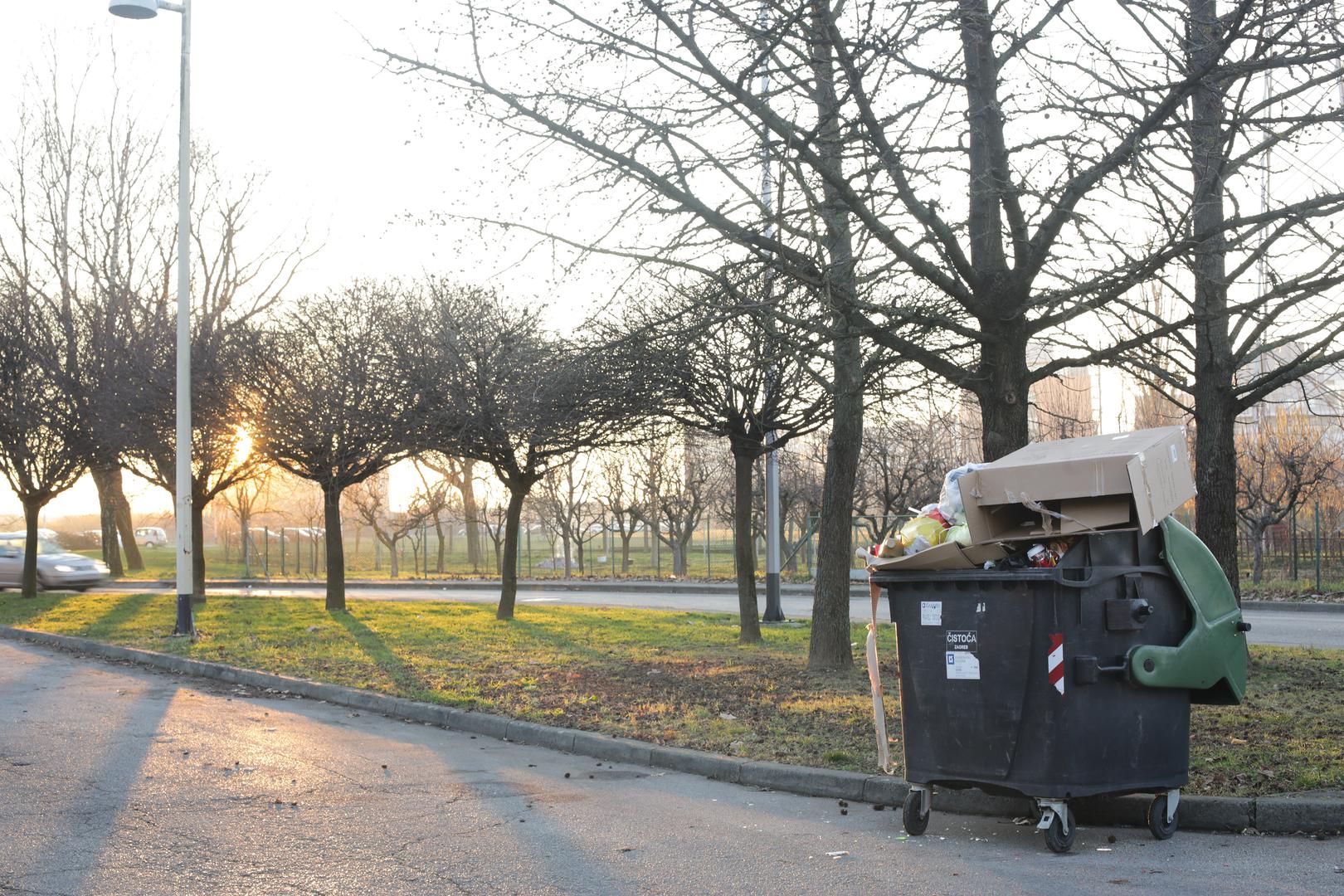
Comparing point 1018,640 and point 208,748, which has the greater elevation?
point 1018,640

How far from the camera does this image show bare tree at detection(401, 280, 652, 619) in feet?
46.3

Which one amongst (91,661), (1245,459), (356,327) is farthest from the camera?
(1245,459)

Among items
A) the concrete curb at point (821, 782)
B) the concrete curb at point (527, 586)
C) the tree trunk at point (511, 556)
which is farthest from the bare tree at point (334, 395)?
the concrete curb at point (527, 586)

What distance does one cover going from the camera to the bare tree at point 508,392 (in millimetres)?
14117

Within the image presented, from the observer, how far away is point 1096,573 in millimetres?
6223

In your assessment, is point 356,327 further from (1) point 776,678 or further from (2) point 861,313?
(2) point 861,313

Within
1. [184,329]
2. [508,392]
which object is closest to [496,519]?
[184,329]

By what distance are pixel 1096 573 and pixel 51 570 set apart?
31.7 metres

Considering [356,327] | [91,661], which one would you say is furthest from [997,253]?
[356,327]

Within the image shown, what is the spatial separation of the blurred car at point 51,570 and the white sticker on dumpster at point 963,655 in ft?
101

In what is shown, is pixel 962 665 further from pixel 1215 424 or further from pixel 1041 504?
pixel 1215 424

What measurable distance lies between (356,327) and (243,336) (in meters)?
2.41

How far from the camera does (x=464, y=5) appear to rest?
935cm

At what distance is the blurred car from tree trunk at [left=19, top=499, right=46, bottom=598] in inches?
173
